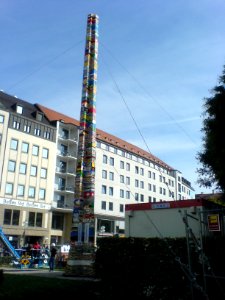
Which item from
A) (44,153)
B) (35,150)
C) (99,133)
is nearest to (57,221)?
(44,153)

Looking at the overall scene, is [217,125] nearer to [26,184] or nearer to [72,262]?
[72,262]

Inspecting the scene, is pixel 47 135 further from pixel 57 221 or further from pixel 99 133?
pixel 99 133

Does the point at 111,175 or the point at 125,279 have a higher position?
the point at 111,175

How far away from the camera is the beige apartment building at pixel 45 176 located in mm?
48750

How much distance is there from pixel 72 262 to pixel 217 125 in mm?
9497

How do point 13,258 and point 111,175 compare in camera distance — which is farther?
point 111,175

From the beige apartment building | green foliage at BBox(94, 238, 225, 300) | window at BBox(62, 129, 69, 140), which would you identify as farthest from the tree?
window at BBox(62, 129, 69, 140)

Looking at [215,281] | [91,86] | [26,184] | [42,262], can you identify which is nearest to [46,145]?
[26,184]

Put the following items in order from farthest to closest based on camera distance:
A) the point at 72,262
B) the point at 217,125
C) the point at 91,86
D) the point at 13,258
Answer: the point at 13,258 → the point at 91,86 → the point at 72,262 → the point at 217,125

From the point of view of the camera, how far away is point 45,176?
54344mm

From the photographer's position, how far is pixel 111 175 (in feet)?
227

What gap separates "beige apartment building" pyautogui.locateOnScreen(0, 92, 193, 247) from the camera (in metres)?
48.8

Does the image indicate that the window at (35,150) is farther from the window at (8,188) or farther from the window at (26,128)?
the window at (8,188)

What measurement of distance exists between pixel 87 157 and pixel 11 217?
30492mm
